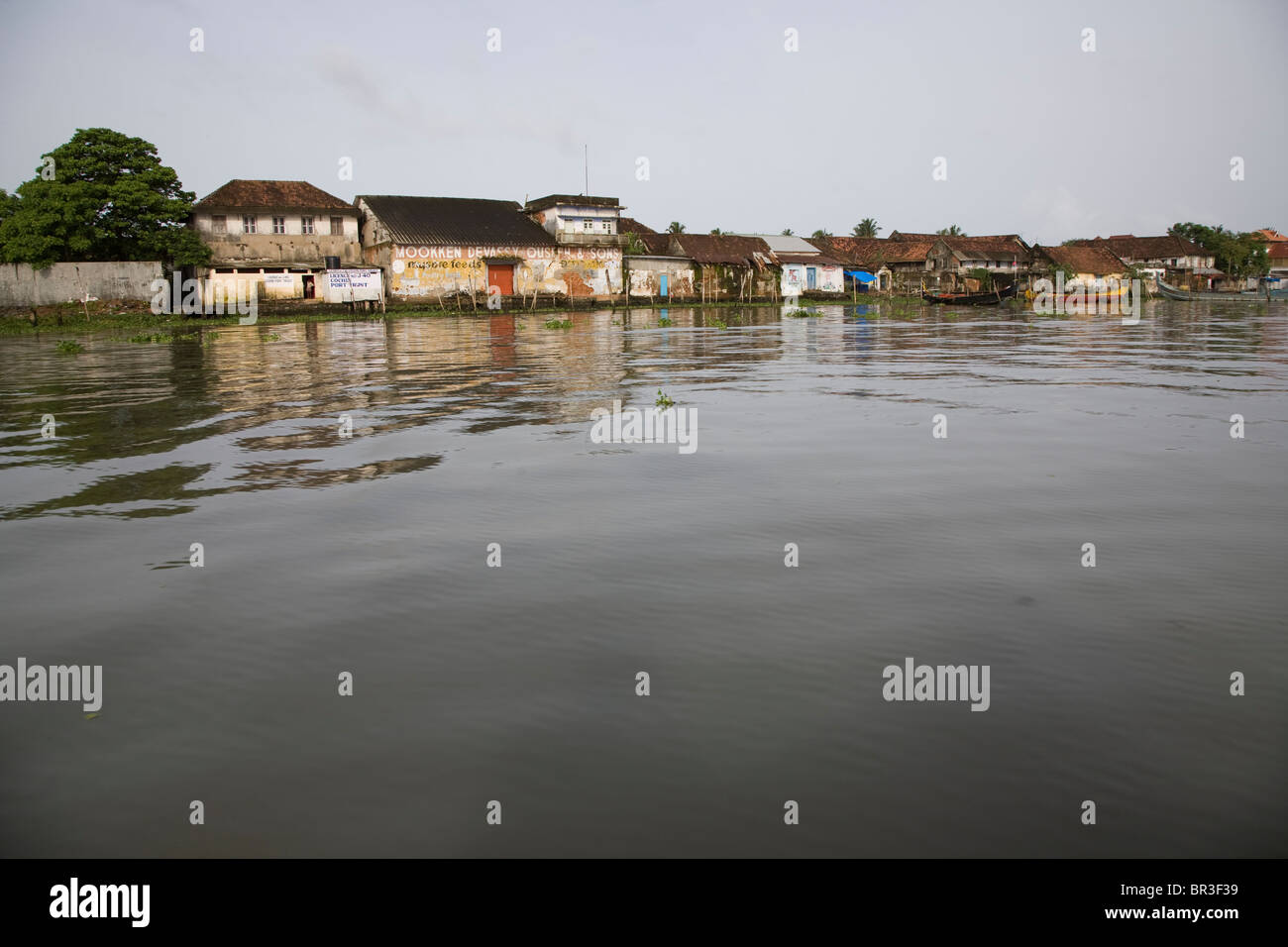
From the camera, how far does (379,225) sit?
151 ft


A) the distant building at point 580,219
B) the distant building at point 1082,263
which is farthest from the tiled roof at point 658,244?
the distant building at point 1082,263

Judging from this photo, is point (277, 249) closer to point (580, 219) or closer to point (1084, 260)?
point (580, 219)

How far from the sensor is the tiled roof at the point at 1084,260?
3063 inches

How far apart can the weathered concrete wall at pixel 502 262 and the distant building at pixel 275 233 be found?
2390mm

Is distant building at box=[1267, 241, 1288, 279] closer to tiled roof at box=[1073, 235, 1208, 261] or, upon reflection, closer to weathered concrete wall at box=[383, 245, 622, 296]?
tiled roof at box=[1073, 235, 1208, 261]

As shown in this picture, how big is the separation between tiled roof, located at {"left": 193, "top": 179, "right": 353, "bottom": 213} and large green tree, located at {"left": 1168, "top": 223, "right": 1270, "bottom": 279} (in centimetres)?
9149

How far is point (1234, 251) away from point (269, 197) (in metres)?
95.9

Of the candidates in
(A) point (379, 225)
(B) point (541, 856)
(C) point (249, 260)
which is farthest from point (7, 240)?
(B) point (541, 856)

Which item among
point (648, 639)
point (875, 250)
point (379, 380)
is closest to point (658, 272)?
point (875, 250)

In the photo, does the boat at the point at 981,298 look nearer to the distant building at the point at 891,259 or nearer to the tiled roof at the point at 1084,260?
the distant building at the point at 891,259

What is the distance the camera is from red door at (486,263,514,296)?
4834 cm
